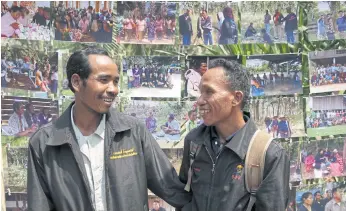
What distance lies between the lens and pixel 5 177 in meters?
4.89

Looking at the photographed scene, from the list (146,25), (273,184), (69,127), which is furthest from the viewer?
(146,25)

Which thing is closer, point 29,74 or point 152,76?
point 29,74

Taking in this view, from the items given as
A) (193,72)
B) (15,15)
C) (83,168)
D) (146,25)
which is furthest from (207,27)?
(83,168)

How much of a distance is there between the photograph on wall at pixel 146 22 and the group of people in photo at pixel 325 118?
155 centimetres

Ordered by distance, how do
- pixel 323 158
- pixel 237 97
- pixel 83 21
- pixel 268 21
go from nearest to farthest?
pixel 237 97 < pixel 83 21 < pixel 268 21 < pixel 323 158

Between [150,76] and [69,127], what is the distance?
1.85m

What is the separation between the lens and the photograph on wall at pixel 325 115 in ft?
17.2

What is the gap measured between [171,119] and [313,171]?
1507 mm

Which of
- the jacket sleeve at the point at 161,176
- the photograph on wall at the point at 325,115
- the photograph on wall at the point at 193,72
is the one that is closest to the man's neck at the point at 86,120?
the jacket sleeve at the point at 161,176

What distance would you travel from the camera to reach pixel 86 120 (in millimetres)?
3297

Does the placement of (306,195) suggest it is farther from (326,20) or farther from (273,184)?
(273,184)

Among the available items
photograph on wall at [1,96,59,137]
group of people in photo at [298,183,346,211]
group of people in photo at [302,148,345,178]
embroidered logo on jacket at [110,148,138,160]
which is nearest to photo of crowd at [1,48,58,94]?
photograph on wall at [1,96,59,137]

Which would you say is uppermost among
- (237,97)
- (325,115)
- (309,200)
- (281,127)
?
(237,97)

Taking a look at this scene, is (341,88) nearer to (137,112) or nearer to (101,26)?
(137,112)
